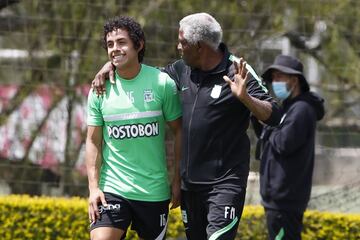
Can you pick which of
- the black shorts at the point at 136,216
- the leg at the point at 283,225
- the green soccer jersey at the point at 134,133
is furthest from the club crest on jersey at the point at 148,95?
the leg at the point at 283,225

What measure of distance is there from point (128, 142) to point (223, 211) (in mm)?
732

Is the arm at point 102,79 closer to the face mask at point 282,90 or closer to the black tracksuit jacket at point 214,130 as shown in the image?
the black tracksuit jacket at point 214,130

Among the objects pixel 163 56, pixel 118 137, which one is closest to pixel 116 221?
pixel 118 137

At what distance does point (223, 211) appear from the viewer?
609cm

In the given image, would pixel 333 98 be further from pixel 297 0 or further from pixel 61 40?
pixel 61 40

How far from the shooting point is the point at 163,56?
33.1 ft

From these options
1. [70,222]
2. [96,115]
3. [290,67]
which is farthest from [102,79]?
[70,222]

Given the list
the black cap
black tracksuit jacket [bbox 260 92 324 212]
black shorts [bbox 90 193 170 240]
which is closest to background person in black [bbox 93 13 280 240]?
black shorts [bbox 90 193 170 240]

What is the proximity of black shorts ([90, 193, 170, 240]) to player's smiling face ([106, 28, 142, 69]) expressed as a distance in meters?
0.83

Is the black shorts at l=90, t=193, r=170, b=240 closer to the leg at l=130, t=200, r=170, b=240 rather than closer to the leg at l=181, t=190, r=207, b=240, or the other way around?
the leg at l=130, t=200, r=170, b=240

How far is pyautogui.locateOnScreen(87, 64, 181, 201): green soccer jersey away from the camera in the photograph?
608cm

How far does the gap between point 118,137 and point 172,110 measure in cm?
40

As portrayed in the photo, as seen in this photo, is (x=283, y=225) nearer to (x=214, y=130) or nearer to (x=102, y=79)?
(x=214, y=130)

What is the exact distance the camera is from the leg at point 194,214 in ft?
20.6
